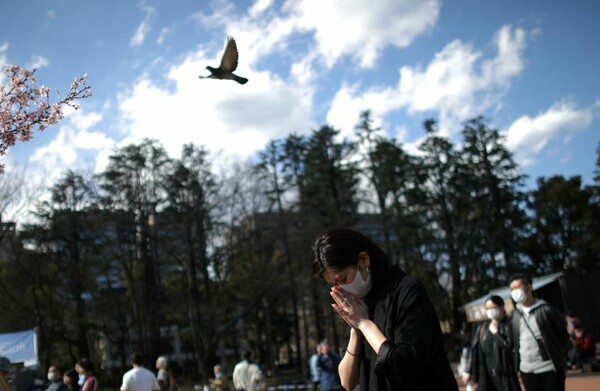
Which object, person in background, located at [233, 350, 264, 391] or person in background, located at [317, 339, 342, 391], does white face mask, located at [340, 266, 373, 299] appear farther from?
person in background, located at [233, 350, 264, 391]

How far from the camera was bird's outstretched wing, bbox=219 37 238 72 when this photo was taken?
4.53m

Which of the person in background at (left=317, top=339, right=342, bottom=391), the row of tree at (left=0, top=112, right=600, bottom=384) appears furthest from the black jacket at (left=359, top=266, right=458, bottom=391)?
the row of tree at (left=0, top=112, right=600, bottom=384)

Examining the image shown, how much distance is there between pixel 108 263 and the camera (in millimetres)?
36188

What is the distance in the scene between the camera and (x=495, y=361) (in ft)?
20.6

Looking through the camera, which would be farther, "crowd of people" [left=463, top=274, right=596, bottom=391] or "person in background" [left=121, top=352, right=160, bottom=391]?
"person in background" [left=121, top=352, right=160, bottom=391]

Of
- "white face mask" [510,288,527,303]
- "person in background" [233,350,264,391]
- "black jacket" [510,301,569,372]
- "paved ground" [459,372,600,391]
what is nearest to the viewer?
"black jacket" [510,301,569,372]

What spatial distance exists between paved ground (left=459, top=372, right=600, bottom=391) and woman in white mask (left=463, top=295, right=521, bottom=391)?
715 cm

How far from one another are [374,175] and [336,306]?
1507 inches

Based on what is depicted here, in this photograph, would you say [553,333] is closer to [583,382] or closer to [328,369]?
[328,369]

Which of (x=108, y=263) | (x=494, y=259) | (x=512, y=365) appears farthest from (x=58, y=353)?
(x=512, y=365)

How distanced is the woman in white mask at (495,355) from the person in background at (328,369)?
18.1ft

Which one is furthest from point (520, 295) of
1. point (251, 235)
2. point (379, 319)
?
point (251, 235)

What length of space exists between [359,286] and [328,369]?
9.93m

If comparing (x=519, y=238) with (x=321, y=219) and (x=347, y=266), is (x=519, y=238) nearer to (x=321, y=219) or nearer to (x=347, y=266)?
(x=321, y=219)
